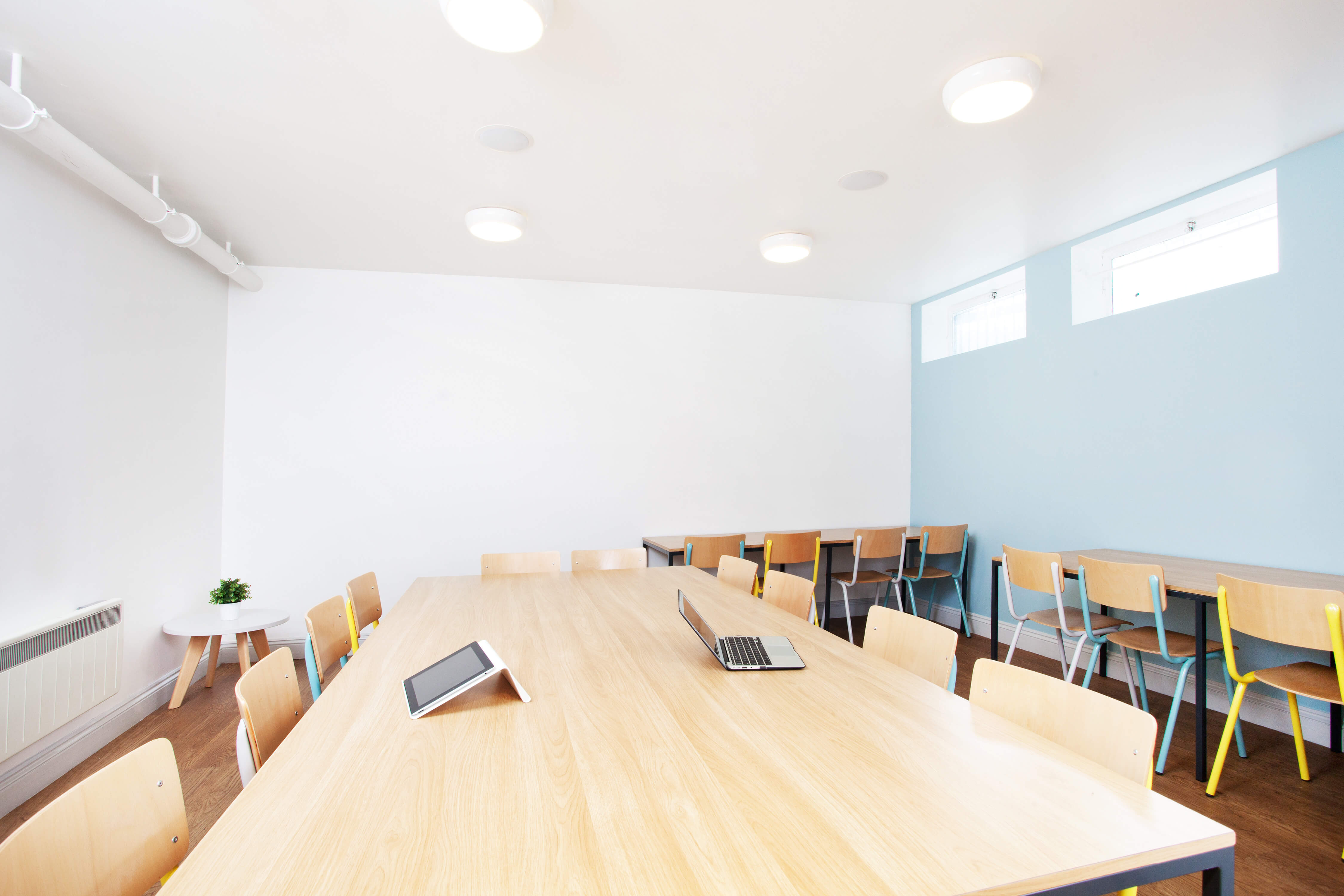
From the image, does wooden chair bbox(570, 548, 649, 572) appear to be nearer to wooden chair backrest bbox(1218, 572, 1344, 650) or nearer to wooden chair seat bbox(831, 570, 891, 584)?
wooden chair seat bbox(831, 570, 891, 584)

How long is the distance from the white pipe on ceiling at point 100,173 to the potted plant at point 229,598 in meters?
1.79

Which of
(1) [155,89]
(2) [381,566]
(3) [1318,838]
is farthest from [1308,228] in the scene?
(2) [381,566]

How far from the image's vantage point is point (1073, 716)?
1163 millimetres

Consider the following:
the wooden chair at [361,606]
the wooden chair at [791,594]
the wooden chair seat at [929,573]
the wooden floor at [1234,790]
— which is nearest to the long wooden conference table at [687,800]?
the wooden chair at [361,606]

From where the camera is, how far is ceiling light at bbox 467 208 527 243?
322cm

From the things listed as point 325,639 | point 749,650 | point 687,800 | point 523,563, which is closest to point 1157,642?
point 749,650

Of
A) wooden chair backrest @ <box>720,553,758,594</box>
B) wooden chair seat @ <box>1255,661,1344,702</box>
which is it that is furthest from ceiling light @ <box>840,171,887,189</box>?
wooden chair seat @ <box>1255,661,1344,702</box>

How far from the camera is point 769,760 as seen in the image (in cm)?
105

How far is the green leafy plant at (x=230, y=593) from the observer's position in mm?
3314

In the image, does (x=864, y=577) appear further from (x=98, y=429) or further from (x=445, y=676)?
(x=98, y=429)

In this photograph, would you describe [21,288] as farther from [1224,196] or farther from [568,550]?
[1224,196]

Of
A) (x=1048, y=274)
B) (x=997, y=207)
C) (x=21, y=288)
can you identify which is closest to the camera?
(x=21, y=288)

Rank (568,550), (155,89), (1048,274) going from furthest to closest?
(568,550)
(1048,274)
(155,89)

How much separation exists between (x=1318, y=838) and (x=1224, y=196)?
2.81 m
